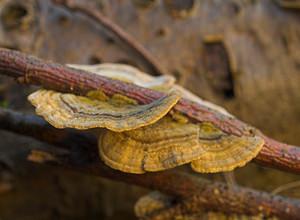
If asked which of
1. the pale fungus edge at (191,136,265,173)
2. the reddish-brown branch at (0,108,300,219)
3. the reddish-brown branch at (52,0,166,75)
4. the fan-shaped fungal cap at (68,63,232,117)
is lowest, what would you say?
the reddish-brown branch at (0,108,300,219)

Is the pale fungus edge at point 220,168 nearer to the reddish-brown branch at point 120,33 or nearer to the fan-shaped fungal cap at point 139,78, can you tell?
the fan-shaped fungal cap at point 139,78

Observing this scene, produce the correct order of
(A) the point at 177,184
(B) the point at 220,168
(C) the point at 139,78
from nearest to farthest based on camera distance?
(B) the point at 220,168 < (A) the point at 177,184 < (C) the point at 139,78

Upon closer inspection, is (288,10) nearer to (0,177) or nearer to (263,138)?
(263,138)

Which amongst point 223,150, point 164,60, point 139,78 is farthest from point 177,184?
point 164,60

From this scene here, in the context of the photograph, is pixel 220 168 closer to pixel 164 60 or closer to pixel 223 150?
pixel 223 150

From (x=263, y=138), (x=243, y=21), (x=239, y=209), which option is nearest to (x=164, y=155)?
(x=263, y=138)

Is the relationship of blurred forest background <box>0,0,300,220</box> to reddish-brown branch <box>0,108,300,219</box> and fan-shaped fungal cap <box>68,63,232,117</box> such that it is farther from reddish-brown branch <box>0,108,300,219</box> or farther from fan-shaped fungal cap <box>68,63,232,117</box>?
reddish-brown branch <box>0,108,300,219</box>

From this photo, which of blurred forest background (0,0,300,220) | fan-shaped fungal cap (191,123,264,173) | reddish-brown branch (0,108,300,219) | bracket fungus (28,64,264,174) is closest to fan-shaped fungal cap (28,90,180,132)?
bracket fungus (28,64,264,174)
